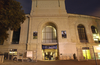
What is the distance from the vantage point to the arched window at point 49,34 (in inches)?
885

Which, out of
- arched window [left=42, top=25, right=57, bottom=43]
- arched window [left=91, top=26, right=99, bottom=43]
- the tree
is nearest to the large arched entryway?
arched window [left=42, top=25, right=57, bottom=43]

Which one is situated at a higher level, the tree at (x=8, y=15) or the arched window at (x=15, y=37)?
the tree at (x=8, y=15)

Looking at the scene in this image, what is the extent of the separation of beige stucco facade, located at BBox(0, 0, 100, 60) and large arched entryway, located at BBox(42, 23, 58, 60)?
0.97 m

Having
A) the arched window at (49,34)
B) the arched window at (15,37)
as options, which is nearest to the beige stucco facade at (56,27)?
the arched window at (15,37)

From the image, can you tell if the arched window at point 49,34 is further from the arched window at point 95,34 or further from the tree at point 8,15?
the arched window at point 95,34

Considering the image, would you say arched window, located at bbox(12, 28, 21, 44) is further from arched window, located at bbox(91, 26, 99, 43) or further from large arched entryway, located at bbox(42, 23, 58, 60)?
arched window, located at bbox(91, 26, 99, 43)

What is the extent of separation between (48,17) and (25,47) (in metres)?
10.4

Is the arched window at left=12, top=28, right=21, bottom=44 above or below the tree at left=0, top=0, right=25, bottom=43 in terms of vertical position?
below

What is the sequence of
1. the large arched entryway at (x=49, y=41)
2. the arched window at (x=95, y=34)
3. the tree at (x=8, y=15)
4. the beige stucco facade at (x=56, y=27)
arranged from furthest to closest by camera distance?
the arched window at (x=95, y=34), the large arched entryway at (x=49, y=41), the beige stucco facade at (x=56, y=27), the tree at (x=8, y=15)

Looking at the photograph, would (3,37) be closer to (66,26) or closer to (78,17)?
(66,26)

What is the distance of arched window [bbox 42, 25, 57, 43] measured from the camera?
885 inches

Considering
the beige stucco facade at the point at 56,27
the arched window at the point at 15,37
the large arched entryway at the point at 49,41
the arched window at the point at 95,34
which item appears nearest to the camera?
the beige stucco facade at the point at 56,27

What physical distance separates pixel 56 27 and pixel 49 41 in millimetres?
4485

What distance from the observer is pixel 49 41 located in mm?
22312
